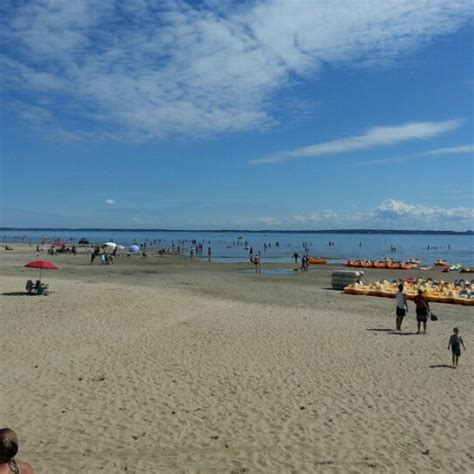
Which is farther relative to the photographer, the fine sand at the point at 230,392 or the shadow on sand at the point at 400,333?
the shadow on sand at the point at 400,333

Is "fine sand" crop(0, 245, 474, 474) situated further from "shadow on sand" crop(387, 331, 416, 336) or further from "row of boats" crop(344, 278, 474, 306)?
"row of boats" crop(344, 278, 474, 306)

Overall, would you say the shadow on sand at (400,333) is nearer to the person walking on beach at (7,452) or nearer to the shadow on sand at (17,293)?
the person walking on beach at (7,452)

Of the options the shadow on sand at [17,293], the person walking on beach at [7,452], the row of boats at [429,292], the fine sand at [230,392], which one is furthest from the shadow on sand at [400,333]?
the shadow on sand at [17,293]

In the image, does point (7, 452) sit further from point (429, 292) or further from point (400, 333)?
point (429, 292)

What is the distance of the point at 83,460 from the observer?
6.67 metres

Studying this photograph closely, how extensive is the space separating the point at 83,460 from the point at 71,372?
4257 millimetres

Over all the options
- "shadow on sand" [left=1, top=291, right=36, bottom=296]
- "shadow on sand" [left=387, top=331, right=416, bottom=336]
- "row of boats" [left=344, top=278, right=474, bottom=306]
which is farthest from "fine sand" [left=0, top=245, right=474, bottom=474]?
"row of boats" [left=344, top=278, right=474, bottom=306]

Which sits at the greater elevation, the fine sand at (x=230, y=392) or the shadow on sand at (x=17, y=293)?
the shadow on sand at (x=17, y=293)

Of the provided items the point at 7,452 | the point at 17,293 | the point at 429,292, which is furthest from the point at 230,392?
the point at 429,292

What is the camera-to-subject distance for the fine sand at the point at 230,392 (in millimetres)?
6938

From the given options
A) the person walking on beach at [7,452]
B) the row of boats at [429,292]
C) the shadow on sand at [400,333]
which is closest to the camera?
the person walking on beach at [7,452]

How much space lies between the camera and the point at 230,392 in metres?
9.60

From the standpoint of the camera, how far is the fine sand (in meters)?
6.94

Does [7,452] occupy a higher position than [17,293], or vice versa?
[7,452]
